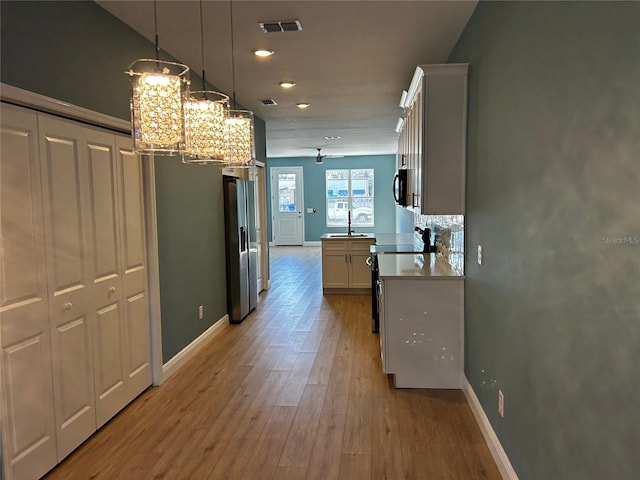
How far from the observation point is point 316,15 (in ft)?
9.69

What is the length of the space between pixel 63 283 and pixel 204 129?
46.1 inches

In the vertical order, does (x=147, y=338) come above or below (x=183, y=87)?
below

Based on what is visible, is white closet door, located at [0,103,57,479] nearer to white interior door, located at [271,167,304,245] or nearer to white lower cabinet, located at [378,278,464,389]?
white lower cabinet, located at [378,278,464,389]

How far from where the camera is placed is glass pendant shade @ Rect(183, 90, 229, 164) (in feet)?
7.51

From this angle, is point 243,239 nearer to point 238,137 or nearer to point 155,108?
point 238,137

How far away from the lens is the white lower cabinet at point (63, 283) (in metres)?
2.18

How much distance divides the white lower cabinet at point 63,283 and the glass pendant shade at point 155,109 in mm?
645

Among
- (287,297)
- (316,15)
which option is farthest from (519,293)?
(287,297)

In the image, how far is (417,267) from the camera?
376 centimetres

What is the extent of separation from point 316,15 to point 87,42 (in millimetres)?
1393


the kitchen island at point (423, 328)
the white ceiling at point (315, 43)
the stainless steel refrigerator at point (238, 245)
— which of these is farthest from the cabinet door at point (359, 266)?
the kitchen island at point (423, 328)

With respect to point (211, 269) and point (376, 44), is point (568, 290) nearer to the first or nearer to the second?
point (376, 44)

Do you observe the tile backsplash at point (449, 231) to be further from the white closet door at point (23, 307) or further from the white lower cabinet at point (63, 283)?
the white closet door at point (23, 307)

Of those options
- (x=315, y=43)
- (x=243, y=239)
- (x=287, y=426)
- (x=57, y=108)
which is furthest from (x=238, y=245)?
(x=57, y=108)
